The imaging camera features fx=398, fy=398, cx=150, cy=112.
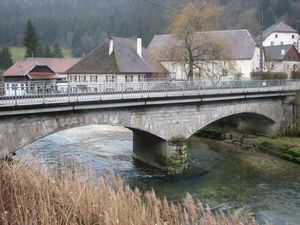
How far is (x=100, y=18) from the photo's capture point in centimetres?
13588

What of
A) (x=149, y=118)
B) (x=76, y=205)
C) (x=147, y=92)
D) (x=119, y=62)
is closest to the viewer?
(x=76, y=205)

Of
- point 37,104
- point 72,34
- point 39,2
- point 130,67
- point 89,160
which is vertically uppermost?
point 39,2

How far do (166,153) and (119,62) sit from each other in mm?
20181

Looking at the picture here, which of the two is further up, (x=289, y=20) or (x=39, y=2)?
(x=39, y=2)

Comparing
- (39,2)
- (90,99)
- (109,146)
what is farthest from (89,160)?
(39,2)

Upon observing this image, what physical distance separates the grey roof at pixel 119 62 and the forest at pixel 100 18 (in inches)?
1323

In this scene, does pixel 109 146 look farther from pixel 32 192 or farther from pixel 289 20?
pixel 289 20

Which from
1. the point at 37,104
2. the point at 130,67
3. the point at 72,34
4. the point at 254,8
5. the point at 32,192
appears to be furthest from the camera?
the point at 72,34

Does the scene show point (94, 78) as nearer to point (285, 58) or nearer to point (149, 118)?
point (149, 118)

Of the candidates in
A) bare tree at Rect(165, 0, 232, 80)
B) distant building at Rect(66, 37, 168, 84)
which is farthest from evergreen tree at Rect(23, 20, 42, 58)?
Answer: bare tree at Rect(165, 0, 232, 80)

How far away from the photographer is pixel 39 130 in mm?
20406

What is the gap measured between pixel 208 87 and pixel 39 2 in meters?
154

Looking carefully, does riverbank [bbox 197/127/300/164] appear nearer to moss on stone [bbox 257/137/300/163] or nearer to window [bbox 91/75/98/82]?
moss on stone [bbox 257/137/300/163]

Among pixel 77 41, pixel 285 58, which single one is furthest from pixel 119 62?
pixel 77 41
